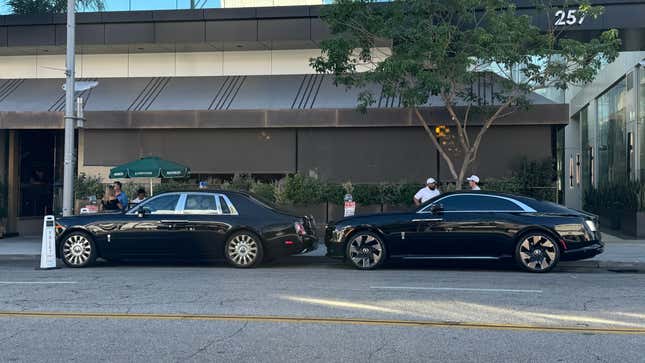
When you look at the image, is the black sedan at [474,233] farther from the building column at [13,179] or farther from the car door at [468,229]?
the building column at [13,179]

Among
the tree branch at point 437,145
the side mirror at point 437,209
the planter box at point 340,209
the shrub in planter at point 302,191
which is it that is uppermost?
the tree branch at point 437,145

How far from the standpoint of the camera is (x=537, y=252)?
11.0 m

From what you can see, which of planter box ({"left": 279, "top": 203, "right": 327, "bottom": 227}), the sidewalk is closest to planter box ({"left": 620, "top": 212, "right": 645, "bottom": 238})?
the sidewalk

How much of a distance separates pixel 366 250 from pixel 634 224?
29.6 feet

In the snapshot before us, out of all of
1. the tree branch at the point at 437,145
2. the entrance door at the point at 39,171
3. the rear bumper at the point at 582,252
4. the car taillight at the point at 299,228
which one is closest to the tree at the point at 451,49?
the tree branch at the point at 437,145

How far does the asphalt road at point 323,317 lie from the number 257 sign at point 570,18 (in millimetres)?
8218

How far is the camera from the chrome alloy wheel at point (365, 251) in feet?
37.7

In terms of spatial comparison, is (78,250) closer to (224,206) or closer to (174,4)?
(224,206)

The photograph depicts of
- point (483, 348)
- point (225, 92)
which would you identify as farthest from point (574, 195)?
point (483, 348)

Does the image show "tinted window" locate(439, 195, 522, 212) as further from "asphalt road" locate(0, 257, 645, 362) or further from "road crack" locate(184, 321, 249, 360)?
"road crack" locate(184, 321, 249, 360)

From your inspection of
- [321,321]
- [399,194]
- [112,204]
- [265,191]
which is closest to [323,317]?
[321,321]

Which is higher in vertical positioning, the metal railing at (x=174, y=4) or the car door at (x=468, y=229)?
the metal railing at (x=174, y=4)

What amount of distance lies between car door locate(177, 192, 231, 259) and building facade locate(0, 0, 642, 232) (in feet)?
21.8

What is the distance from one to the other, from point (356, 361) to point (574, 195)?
3359 cm
